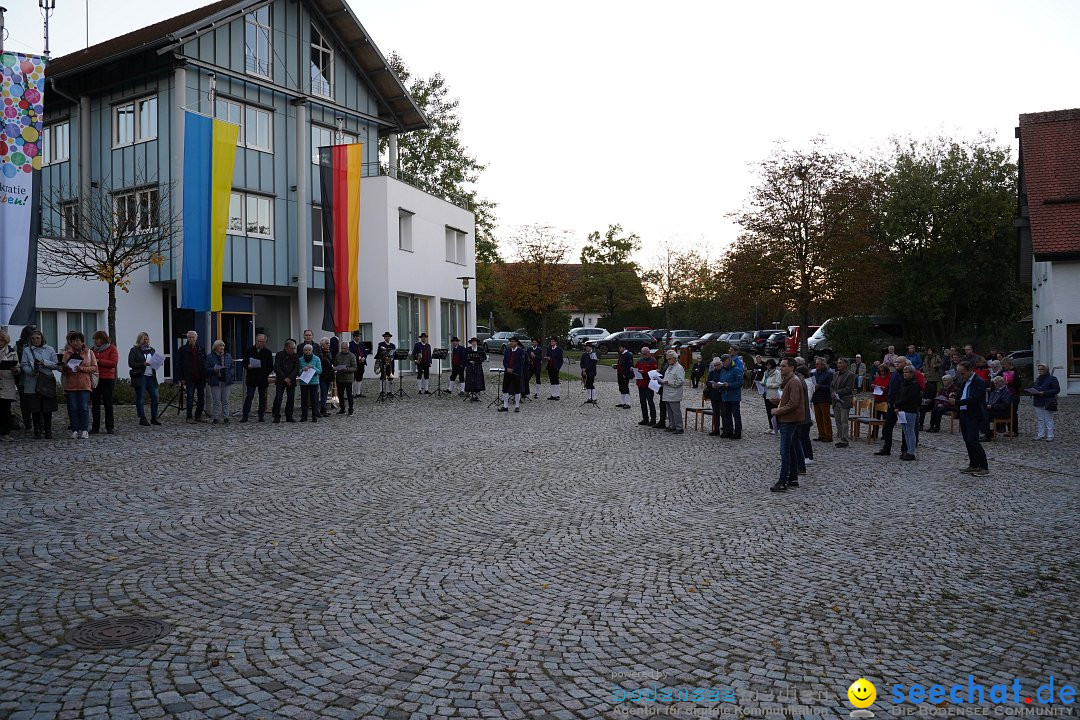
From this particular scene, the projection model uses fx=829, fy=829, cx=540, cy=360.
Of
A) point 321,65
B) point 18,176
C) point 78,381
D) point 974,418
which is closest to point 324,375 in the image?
point 78,381

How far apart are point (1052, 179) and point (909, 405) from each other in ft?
71.7

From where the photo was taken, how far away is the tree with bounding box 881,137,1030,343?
1471 inches

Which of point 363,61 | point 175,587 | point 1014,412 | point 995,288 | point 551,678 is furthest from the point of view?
point 995,288

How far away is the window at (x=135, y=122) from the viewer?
25.6 meters

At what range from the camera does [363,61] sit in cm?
3098

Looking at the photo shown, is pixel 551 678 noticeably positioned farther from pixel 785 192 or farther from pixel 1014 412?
pixel 785 192

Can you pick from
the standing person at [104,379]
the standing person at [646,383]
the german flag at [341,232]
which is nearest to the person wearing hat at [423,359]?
the german flag at [341,232]

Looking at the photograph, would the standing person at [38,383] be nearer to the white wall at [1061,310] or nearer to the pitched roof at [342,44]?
the pitched roof at [342,44]

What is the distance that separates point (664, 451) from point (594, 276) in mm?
55603

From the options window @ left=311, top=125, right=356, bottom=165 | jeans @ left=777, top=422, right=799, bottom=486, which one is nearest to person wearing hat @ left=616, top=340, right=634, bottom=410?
jeans @ left=777, top=422, right=799, bottom=486

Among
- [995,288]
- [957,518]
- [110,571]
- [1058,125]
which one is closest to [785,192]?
[1058,125]

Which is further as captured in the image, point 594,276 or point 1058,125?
point 594,276

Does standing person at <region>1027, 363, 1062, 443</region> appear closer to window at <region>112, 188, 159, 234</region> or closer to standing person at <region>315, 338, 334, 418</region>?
standing person at <region>315, 338, 334, 418</region>

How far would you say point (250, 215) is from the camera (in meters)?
27.2
